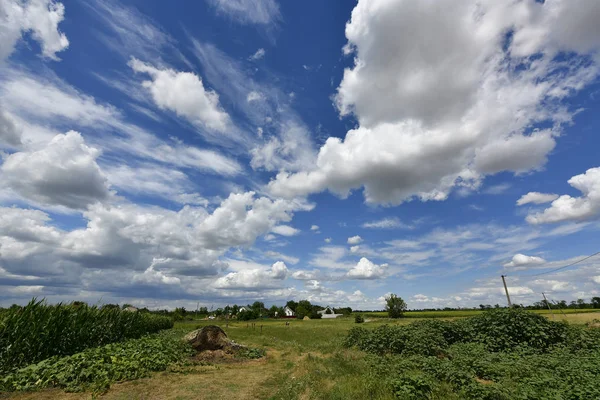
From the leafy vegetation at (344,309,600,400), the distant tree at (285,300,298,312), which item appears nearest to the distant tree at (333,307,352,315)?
the distant tree at (285,300,298,312)

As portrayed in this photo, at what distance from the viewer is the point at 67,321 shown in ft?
56.0

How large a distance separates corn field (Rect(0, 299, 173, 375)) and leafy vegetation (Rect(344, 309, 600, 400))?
15.9 metres

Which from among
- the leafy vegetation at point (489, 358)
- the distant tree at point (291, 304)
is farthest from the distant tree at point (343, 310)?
the leafy vegetation at point (489, 358)

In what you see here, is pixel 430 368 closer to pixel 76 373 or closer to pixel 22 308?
pixel 76 373

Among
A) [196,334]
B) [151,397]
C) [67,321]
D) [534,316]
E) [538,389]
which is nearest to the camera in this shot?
[538,389]

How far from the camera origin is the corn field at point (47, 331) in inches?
526

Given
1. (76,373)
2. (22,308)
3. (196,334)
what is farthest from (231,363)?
(22,308)

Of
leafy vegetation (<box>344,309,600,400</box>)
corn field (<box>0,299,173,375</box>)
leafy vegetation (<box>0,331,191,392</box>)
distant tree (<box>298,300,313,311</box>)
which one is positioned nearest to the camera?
leafy vegetation (<box>344,309,600,400</box>)

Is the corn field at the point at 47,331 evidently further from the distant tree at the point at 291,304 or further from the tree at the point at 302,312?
the distant tree at the point at 291,304

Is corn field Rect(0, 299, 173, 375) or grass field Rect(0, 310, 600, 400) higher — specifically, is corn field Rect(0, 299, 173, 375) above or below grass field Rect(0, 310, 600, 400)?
above

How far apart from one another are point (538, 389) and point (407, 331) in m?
11.0

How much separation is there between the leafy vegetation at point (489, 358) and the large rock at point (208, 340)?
30.7 feet

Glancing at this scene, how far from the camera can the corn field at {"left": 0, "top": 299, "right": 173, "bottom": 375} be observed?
526 inches

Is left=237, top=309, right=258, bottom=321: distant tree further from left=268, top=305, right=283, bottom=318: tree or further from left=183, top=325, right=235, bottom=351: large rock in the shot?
left=183, top=325, right=235, bottom=351: large rock
